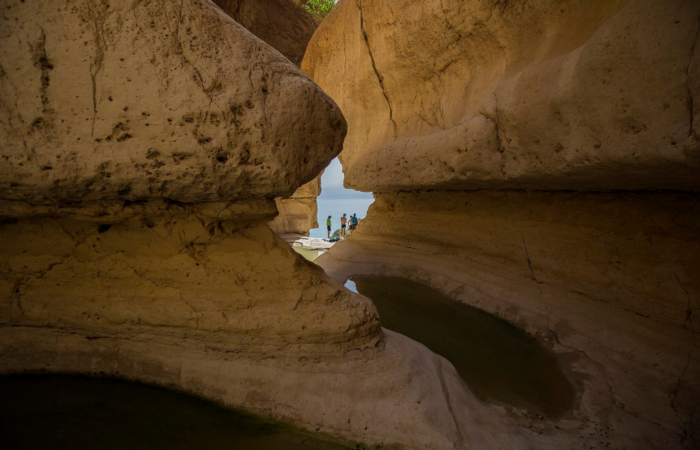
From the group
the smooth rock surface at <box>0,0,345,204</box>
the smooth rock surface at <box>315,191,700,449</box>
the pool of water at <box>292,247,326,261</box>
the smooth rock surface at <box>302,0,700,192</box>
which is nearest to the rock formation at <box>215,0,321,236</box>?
the pool of water at <box>292,247,326,261</box>

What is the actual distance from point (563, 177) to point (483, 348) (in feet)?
5.37

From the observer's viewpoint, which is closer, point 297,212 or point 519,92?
point 519,92

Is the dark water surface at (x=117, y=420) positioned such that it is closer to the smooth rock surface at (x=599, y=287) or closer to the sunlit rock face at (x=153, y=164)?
the sunlit rock face at (x=153, y=164)

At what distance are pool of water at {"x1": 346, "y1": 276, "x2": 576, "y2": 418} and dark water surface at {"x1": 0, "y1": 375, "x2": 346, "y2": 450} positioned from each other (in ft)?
4.73

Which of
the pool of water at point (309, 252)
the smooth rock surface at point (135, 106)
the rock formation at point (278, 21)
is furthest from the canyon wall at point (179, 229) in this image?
the pool of water at point (309, 252)

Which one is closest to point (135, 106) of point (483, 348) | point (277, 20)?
point (483, 348)

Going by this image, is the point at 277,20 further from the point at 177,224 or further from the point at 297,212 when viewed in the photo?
the point at 297,212

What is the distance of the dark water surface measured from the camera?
1509 millimetres

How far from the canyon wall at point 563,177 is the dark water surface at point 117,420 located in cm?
162

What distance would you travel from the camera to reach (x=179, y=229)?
192 cm

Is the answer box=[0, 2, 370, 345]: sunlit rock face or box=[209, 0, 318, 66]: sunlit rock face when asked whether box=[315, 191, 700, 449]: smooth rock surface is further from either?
box=[209, 0, 318, 66]: sunlit rock face

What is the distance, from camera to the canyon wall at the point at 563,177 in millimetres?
1937

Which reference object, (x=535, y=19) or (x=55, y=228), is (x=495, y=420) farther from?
(x=535, y=19)

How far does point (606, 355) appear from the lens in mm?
2582
